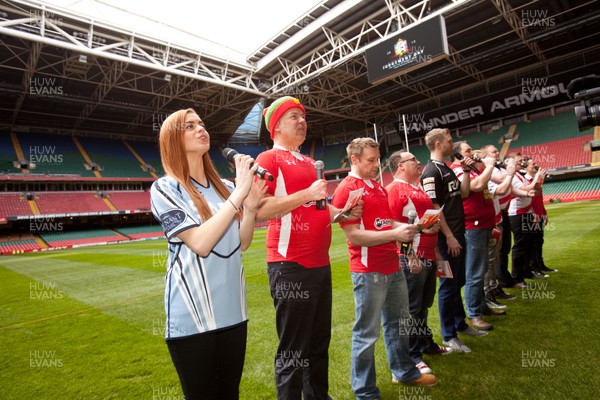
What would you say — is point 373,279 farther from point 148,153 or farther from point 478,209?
point 148,153

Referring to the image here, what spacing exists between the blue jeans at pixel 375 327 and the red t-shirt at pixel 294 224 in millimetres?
509

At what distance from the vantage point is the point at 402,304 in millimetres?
2789

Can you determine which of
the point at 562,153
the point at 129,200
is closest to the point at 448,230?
the point at 562,153

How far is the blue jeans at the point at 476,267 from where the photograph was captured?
3.96 m

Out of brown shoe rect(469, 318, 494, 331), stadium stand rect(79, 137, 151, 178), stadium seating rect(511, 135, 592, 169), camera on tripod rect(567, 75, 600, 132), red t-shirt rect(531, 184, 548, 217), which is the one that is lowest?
brown shoe rect(469, 318, 494, 331)

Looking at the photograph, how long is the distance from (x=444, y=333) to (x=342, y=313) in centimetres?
172

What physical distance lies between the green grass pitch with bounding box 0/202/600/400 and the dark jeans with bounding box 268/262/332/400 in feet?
2.37

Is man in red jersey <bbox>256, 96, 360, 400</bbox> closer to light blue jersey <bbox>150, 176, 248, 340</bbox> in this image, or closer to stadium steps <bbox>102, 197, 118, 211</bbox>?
light blue jersey <bbox>150, 176, 248, 340</bbox>

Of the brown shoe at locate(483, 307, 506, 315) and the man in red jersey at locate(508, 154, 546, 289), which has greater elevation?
the man in red jersey at locate(508, 154, 546, 289)

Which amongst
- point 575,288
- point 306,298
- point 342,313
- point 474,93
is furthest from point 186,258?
point 474,93

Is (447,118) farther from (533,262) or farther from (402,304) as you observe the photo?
(402,304)

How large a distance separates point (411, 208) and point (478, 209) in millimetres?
1327

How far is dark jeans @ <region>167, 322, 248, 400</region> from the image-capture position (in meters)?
1.52

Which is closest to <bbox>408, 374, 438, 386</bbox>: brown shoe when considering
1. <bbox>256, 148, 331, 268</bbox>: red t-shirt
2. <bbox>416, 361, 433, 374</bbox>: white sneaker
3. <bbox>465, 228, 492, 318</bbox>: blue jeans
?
<bbox>416, 361, 433, 374</bbox>: white sneaker
